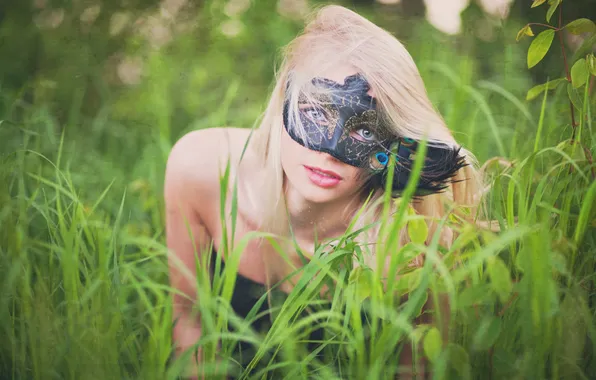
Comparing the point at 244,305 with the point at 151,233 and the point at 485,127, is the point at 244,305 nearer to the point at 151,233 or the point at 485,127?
the point at 151,233

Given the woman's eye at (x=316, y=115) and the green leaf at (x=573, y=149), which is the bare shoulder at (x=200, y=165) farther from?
the green leaf at (x=573, y=149)

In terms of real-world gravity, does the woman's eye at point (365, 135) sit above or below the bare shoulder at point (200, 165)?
above

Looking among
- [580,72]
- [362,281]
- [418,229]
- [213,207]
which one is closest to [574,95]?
[580,72]

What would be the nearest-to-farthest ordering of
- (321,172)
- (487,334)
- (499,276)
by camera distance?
(499,276)
(487,334)
(321,172)

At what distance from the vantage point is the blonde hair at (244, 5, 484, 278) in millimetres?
1276

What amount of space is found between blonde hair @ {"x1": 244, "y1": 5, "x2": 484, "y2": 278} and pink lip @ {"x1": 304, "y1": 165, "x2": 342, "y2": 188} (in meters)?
0.14

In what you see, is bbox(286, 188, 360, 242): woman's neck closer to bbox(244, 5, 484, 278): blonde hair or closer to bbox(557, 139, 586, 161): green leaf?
bbox(244, 5, 484, 278): blonde hair

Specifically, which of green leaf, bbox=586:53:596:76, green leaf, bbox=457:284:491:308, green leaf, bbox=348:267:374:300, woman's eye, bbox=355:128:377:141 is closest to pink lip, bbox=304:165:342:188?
woman's eye, bbox=355:128:377:141

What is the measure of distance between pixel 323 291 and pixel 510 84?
1288mm

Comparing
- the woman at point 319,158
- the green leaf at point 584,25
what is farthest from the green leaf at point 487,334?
the green leaf at point 584,25

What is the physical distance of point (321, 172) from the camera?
4.28 ft

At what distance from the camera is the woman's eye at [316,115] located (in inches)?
49.7

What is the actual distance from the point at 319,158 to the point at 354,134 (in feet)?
0.31

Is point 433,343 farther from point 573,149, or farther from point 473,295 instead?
point 573,149
